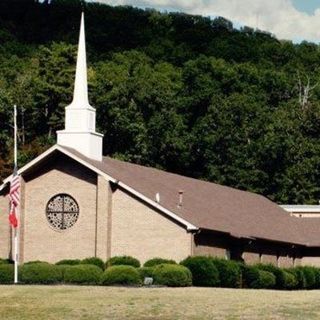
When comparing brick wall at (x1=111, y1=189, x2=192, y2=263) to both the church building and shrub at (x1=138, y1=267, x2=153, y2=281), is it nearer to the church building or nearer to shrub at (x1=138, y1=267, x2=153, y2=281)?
the church building

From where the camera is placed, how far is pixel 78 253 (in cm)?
4719

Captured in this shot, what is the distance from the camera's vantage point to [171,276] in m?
39.8

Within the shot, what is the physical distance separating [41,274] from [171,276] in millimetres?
5017

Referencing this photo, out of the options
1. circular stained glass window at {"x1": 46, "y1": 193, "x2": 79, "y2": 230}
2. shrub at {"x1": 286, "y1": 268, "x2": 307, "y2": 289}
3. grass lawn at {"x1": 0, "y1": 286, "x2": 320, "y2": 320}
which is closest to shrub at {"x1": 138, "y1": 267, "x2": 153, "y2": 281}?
grass lawn at {"x1": 0, "y1": 286, "x2": 320, "y2": 320}

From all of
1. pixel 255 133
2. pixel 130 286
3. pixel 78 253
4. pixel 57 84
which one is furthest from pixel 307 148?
pixel 130 286

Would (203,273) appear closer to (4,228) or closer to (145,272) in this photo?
(145,272)

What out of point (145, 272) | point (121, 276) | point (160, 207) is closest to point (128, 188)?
point (160, 207)

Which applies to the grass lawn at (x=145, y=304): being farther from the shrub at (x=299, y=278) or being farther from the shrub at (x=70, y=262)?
the shrub at (x=299, y=278)

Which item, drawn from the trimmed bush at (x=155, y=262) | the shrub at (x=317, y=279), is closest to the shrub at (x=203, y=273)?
the trimmed bush at (x=155, y=262)

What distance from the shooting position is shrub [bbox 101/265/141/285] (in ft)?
129

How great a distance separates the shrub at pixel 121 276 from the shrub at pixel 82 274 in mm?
483

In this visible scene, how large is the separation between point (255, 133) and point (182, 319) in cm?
5847

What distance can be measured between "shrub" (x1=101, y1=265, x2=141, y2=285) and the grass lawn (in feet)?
14.5

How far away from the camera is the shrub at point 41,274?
40.3 metres
